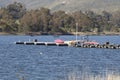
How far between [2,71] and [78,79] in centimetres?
2041

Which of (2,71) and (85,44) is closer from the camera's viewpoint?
(2,71)

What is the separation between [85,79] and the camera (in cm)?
3903

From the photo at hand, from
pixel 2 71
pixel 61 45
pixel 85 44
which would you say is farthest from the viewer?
pixel 61 45

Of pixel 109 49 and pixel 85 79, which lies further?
pixel 109 49

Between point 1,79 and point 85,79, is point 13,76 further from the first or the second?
point 85,79

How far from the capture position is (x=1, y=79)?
48.8m

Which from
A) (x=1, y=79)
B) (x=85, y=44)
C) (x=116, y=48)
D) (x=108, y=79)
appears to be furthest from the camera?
(x=85, y=44)

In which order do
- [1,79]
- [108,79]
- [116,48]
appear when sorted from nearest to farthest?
1. [108,79]
2. [1,79]
3. [116,48]

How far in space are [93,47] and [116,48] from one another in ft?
26.6

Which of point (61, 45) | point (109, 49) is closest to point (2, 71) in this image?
point (109, 49)

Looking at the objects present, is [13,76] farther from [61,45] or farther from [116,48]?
[61,45]

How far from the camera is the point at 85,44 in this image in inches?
4786

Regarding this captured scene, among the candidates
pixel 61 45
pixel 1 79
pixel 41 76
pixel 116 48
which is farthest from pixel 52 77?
pixel 61 45

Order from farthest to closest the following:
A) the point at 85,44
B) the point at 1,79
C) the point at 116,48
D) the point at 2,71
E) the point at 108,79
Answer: the point at 85,44
the point at 116,48
the point at 2,71
the point at 1,79
the point at 108,79
